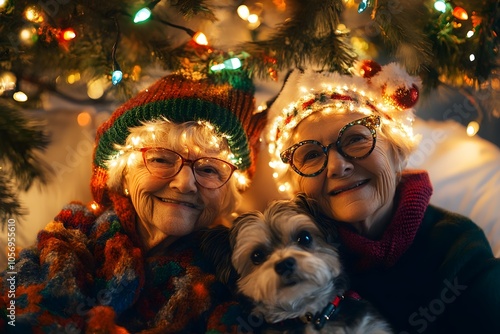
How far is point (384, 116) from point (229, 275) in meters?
0.59

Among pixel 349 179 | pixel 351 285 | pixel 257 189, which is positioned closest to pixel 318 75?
pixel 349 179

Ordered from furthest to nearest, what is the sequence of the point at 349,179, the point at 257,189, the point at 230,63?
1. the point at 257,189
2. the point at 230,63
3. the point at 349,179

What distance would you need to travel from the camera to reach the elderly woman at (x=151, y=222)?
1.14 meters

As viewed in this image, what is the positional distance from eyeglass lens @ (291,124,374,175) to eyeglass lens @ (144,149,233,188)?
0.75ft

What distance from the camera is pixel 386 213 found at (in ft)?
4.23

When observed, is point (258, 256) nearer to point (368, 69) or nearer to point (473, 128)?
point (368, 69)

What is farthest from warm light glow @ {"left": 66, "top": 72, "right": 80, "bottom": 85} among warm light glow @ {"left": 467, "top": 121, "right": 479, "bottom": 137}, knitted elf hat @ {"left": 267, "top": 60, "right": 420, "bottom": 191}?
warm light glow @ {"left": 467, "top": 121, "right": 479, "bottom": 137}

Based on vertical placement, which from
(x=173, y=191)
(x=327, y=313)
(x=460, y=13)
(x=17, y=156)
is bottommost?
(x=327, y=313)

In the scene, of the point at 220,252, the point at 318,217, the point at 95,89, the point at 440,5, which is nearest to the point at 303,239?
the point at 318,217

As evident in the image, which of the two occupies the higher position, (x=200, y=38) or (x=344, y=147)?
(x=200, y=38)

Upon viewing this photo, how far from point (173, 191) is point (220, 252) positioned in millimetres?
213

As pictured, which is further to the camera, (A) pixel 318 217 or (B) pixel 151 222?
(B) pixel 151 222

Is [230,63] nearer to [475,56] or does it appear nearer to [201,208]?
[201,208]

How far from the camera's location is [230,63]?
1.33 metres
